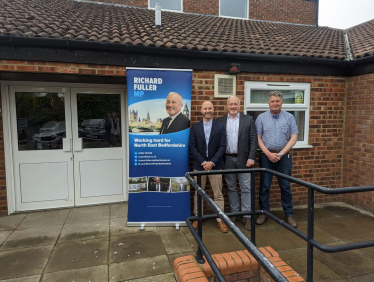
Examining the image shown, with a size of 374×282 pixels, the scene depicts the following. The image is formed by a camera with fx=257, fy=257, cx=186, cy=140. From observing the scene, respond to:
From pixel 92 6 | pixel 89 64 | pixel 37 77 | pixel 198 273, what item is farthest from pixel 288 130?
pixel 92 6

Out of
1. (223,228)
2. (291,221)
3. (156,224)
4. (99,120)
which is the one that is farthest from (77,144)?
(291,221)

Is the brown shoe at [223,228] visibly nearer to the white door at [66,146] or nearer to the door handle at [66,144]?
the white door at [66,146]

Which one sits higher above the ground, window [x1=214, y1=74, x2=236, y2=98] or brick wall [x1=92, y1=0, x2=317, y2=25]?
brick wall [x1=92, y1=0, x2=317, y2=25]

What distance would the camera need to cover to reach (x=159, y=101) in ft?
12.5

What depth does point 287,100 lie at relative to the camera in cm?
489

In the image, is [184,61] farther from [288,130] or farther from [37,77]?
[37,77]

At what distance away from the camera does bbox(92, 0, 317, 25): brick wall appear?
807 cm

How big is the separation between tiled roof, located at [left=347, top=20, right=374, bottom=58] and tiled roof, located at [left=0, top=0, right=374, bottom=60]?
25 mm

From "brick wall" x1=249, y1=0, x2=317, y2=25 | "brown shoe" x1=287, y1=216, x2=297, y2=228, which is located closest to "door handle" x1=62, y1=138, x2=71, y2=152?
"brown shoe" x1=287, y1=216, x2=297, y2=228

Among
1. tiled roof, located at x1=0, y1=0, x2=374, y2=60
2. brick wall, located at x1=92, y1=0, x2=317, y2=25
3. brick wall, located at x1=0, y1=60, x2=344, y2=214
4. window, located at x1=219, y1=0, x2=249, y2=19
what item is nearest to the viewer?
tiled roof, located at x1=0, y1=0, x2=374, y2=60

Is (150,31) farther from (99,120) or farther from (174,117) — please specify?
(174,117)

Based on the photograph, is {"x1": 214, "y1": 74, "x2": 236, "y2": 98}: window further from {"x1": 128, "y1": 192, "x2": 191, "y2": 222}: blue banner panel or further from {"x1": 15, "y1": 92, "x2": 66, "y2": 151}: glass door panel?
{"x1": 15, "y1": 92, "x2": 66, "y2": 151}: glass door panel

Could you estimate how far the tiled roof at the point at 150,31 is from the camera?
13.2ft

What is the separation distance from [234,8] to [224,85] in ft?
17.7
